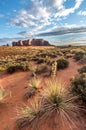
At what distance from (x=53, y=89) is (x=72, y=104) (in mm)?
649

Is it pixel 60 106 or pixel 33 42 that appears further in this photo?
pixel 33 42

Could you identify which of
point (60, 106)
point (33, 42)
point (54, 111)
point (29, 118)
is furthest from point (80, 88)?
point (33, 42)

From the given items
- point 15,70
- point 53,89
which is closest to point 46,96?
point 53,89

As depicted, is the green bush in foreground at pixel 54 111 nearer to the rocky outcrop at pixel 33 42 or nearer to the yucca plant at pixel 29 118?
the yucca plant at pixel 29 118

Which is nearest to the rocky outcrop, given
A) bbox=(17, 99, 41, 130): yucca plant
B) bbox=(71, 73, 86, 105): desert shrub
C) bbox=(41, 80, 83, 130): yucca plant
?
bbox=(71, 73, 86, 105): desert shrub

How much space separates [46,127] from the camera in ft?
12.3

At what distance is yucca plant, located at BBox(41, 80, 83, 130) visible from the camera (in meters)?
3.80

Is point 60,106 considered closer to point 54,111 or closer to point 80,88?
point 54,111

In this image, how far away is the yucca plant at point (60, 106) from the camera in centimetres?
380

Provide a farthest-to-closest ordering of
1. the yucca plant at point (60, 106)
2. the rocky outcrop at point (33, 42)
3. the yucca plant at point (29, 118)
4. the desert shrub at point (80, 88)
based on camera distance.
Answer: the rocky outcrop at point (33, 42), the desert shrub at point (80, 88), the yucca plant at point (29, 118), the yucca plant at point (60, 106)

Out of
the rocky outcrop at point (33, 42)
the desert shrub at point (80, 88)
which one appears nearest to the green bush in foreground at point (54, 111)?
the desert shrub at point (80, 88)

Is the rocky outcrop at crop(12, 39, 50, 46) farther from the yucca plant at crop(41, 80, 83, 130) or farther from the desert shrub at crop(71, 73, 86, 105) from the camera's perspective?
the yucca plant at crop(41, 80, 83, 130)

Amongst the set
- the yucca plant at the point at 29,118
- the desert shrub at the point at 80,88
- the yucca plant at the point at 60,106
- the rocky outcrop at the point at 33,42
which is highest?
the desert shrub at the point at 80,88

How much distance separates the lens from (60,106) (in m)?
4.07
